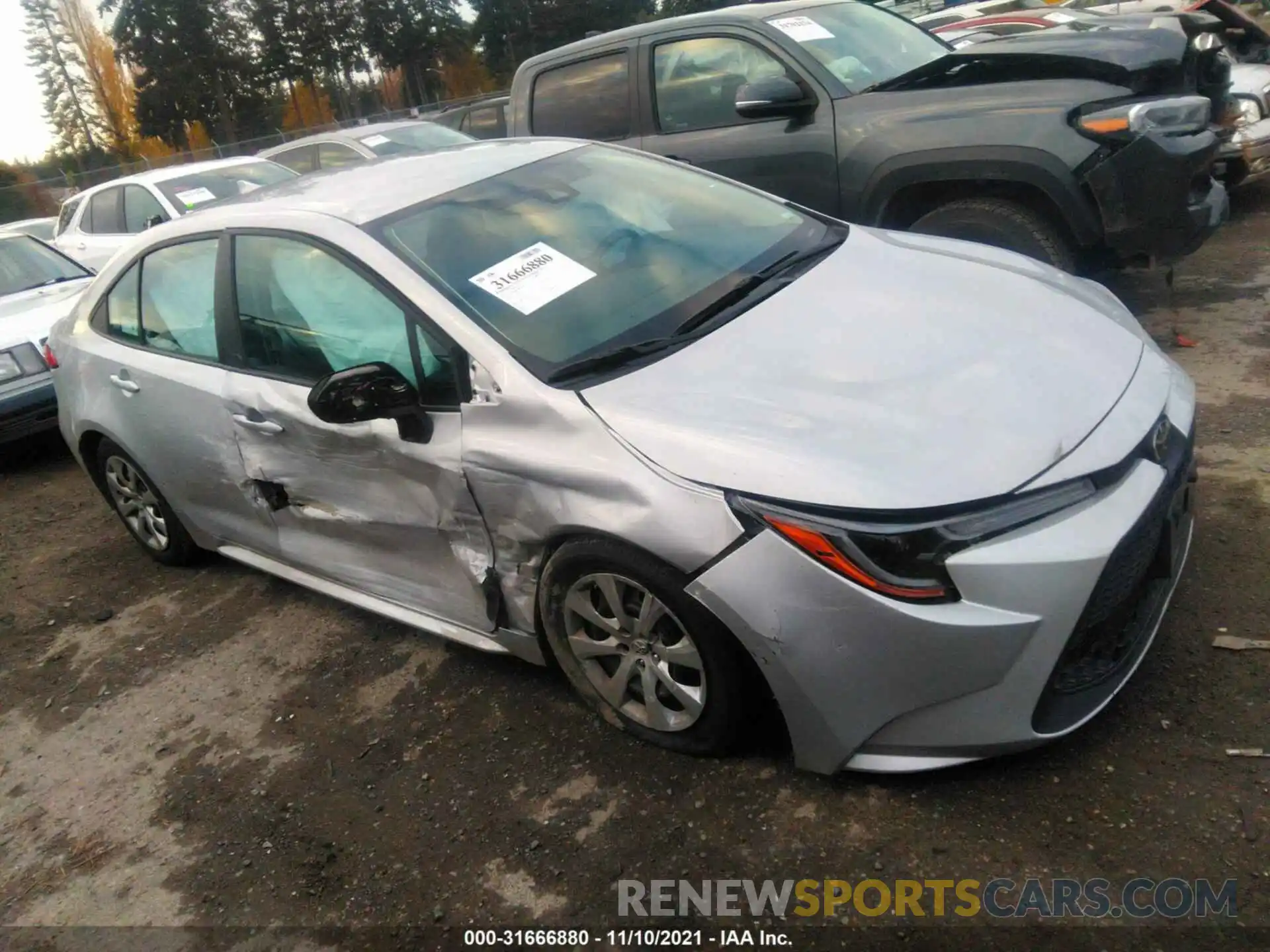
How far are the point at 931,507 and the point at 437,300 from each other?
4.85 ft

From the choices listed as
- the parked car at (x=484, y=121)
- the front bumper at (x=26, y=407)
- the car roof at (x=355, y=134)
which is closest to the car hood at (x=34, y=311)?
the front bumper at (x=26, y=407)

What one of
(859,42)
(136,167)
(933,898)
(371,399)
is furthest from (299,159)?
(136,167)

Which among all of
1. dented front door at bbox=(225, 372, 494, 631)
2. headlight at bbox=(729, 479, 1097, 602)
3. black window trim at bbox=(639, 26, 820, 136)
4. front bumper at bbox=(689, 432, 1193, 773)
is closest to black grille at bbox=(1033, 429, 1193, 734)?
front bumper at bbox=(689, 432, 1193, 773)

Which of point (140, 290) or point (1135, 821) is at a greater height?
point (140, 290)

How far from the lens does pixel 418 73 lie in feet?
171

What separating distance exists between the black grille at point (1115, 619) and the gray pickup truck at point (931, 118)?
2390 millimetres

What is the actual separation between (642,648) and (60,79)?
64.9 m

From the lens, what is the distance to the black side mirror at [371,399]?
9.09 ft

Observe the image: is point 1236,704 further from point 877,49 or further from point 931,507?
point 877,49

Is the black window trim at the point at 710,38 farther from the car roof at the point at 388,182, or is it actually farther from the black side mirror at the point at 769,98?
the car roof at the point at 388,182

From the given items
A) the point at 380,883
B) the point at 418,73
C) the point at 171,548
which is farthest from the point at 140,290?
the point at 418,73

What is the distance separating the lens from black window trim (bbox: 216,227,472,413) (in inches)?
109

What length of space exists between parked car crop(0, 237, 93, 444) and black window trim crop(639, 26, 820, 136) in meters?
3.59

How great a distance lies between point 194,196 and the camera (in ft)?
29.2
